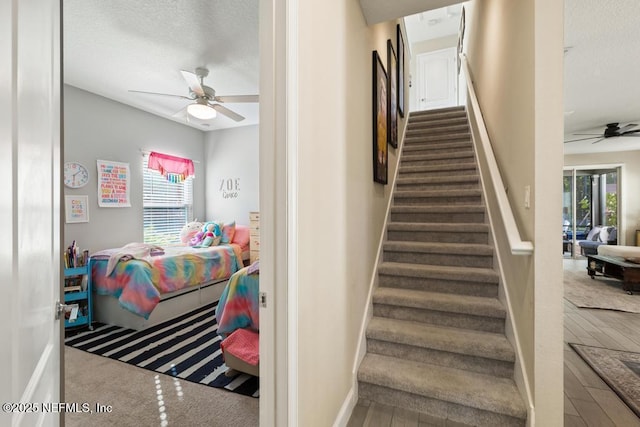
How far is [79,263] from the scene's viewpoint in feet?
10.6

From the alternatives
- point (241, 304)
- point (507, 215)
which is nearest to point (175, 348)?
point (241, 304)

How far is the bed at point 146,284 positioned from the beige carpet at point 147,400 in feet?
2.49

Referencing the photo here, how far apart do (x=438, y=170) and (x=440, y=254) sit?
141 centimetres

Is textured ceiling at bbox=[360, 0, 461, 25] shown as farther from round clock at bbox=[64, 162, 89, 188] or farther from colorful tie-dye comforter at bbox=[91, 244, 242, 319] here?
round clock at bbox=[64, 162, 89, 188]

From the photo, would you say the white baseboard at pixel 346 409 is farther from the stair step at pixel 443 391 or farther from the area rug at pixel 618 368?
the area rug at pixel 618 368

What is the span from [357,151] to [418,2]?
1212mm

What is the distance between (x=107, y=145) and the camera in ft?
13.3

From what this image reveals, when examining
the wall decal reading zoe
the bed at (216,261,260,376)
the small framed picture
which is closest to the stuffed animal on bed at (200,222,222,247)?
the wall decal reading zoe

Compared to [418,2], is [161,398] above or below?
below

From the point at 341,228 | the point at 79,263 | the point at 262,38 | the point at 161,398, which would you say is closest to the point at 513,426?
the point at 341,228

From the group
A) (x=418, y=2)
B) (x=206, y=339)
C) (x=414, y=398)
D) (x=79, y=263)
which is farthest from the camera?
(x=79, y=263)

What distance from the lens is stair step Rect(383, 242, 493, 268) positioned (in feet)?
8.14

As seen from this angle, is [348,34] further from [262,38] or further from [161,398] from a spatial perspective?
[161,398]

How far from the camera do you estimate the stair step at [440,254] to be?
2482 millimetres
